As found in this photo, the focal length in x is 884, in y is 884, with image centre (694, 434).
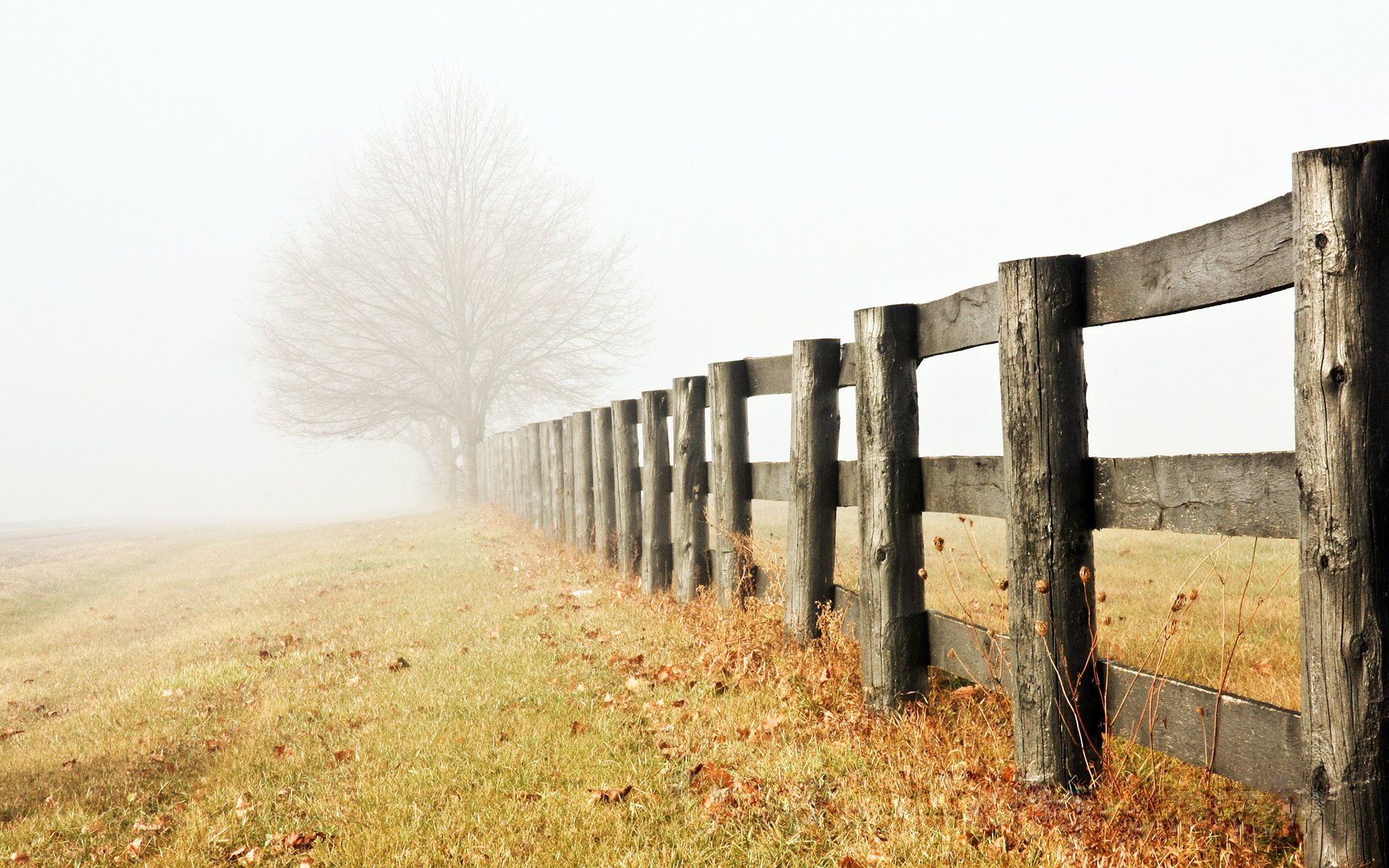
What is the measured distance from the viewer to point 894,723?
4309 millimetres

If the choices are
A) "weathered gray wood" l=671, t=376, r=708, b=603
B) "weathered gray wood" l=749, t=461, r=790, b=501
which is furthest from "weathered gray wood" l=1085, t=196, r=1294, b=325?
"weathered gray wood" l=671, t=376, r=708, b=603

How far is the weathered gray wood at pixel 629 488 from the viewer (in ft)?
31.1

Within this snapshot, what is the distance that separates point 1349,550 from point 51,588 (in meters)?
21.6

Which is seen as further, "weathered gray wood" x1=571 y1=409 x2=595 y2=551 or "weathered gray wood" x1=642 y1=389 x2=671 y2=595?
"weathered gray wood" x1=571 y1=409 x2=595 y2=551

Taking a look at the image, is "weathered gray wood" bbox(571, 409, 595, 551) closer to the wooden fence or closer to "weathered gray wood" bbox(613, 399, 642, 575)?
"weathered gray wood" bbox(613, 399, 642, 575)

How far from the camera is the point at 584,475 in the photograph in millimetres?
11484

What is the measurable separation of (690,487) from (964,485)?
394 cm

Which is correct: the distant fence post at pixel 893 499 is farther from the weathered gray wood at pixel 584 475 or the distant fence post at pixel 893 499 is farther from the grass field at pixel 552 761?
the weathered gray wood at pixel 584 475

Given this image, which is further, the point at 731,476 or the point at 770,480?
the point at 731,476

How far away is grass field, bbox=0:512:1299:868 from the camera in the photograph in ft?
10.7

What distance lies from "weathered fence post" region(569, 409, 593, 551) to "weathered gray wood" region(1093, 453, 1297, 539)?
8478mm

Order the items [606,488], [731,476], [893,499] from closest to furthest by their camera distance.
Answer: [893,499] → [731,476] → [606,488]

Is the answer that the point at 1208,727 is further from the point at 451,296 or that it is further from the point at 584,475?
the point at 451,296

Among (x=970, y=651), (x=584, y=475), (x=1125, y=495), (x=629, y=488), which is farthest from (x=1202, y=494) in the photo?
(x=584, y=475)
